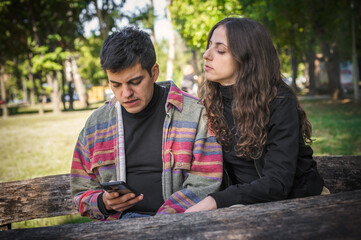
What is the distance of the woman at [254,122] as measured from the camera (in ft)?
7.20

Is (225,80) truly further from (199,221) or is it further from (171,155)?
(199,221)

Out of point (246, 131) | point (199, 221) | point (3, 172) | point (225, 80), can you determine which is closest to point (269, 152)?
point (246, 131)

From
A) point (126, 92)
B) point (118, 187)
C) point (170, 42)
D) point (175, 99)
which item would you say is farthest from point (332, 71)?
point (118, 187)

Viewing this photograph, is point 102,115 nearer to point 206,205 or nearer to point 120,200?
point 120,200

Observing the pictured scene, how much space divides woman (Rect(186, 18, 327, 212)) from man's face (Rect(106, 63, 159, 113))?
48cm

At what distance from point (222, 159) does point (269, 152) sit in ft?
1.30

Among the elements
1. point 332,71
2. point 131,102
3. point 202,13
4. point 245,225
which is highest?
point 202,13

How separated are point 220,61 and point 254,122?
561 millimetres

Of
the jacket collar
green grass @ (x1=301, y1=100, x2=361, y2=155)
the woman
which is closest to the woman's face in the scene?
the woman

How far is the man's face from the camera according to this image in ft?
8.39

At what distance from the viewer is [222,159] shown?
255cm

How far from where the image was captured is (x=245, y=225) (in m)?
1.42

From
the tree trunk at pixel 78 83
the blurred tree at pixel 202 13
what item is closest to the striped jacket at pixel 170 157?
the blurred tree at pixel 202 13

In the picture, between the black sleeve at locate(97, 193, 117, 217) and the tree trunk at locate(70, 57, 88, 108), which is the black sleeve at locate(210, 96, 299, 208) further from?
the tree trunk at locate(70, 57, 88, 108)
